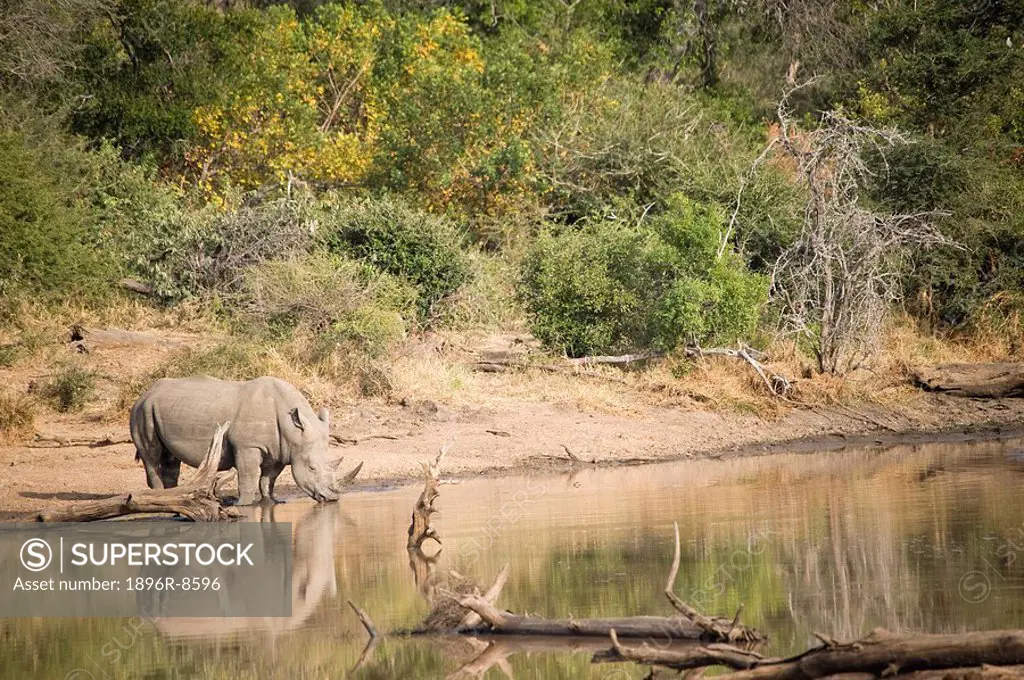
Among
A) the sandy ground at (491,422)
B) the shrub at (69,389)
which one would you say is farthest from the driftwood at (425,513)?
the shrub at (69,389)

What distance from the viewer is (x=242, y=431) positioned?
15.1m

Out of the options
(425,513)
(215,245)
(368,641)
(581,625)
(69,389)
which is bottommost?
(368,641)

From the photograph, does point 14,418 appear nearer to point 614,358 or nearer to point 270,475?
point 270,475

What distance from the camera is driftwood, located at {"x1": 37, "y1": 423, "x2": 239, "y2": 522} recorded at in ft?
45.3

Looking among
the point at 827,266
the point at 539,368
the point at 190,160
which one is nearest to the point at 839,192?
the point at 827,266

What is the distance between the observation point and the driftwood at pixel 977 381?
20.8 m

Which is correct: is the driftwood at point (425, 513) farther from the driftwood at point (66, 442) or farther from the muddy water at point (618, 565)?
the driftwood at point (66, 442)

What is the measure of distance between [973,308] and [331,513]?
12797 millimetres

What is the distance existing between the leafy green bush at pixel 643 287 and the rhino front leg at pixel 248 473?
7.45m

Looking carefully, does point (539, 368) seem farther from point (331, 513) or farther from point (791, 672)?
point (791, 672)

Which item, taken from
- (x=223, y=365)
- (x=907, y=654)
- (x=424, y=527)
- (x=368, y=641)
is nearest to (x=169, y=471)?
(x=223, y=365)

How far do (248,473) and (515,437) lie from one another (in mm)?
4497

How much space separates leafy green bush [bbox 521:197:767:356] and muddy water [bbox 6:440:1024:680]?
3995 mm

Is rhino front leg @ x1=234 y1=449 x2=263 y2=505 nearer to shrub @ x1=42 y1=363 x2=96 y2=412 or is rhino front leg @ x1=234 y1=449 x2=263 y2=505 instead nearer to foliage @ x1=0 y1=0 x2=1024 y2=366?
shrub @ x1=42 y1=363 x2=96 y2=412
